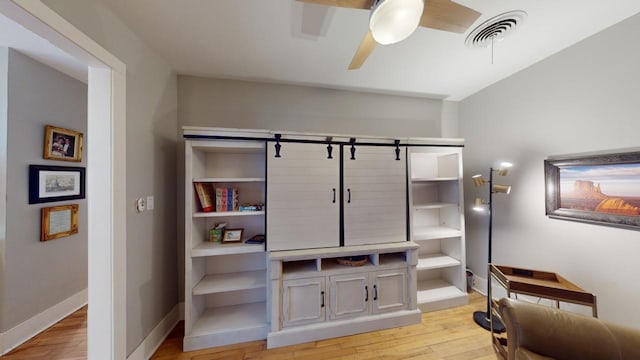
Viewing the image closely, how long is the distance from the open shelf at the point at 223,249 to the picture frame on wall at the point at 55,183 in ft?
5.07

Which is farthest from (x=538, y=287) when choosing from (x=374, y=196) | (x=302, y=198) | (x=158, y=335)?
(x=158, y=335)

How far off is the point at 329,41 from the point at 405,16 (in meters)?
0.96

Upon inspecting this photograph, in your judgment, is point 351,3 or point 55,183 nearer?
point 351,3

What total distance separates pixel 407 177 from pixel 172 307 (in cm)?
275

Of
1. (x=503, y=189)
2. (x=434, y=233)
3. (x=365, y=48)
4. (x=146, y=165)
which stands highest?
(x=365, y=48)

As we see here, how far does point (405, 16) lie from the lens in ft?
3.07

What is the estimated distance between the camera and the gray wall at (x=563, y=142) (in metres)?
1.59

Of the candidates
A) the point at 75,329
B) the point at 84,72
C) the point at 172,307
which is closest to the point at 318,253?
the point at 172,307

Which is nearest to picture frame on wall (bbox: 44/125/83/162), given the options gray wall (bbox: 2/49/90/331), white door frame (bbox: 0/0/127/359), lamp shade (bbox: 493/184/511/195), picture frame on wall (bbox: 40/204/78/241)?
gray wall (bbox: 2/49/90/331)

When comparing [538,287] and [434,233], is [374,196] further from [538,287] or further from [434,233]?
[538,287]

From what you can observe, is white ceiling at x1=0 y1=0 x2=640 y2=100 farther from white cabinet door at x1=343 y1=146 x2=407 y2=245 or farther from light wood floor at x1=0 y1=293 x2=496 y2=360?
light wood floor at x1=0 y1=293 x2=496 y2=360

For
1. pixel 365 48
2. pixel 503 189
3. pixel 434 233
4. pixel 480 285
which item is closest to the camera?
pixel 365 48

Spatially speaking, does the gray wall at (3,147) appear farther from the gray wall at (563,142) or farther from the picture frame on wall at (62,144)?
the gray wall at (563,142)

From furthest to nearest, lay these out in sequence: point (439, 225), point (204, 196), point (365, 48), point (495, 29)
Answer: point (439, 225) → point (204, 196) → point (495, 29) → point (365, 48)
